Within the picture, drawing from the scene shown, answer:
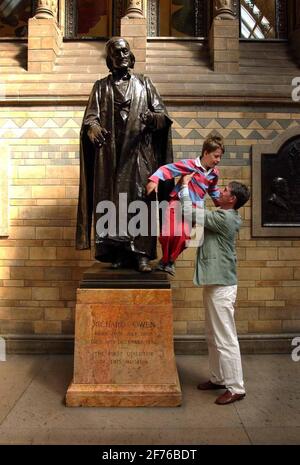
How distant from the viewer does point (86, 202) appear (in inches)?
154

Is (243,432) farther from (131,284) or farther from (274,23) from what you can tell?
(274,23)

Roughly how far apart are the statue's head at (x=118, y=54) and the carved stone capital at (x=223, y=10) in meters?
2.57

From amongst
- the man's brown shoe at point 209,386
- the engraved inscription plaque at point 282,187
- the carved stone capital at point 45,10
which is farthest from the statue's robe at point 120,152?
the carved stone capital at point 45,10

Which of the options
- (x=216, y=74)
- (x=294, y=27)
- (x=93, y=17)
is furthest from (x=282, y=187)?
(x=93, y=17)

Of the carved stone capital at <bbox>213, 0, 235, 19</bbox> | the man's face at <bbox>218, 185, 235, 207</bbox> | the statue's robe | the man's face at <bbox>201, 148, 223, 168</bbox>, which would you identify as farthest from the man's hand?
the carved stone capital at <bbox>213, 0, 235, 19</bbox>

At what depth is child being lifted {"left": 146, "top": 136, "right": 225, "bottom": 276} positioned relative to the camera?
140 inches

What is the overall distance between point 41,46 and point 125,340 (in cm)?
414

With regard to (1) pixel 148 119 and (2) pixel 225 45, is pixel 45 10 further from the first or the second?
(1) pixel 148 119

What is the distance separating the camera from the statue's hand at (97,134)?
11.8 feet

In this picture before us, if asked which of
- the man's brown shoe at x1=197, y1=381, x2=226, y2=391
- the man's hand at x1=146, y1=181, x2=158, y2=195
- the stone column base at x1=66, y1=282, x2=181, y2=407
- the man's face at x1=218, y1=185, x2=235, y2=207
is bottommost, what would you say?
the man's brown shoe at x1=197, y1=381, x2=226, y2=391

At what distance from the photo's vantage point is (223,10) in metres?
5.77

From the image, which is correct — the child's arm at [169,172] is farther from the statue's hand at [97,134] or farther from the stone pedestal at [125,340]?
the stone pedestal at [125,340]

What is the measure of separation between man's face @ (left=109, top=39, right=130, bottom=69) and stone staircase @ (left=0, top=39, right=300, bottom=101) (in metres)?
1.63

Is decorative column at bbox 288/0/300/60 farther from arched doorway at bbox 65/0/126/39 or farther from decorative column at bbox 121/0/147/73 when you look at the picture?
arched doorway at bbox 65/0/126/39
